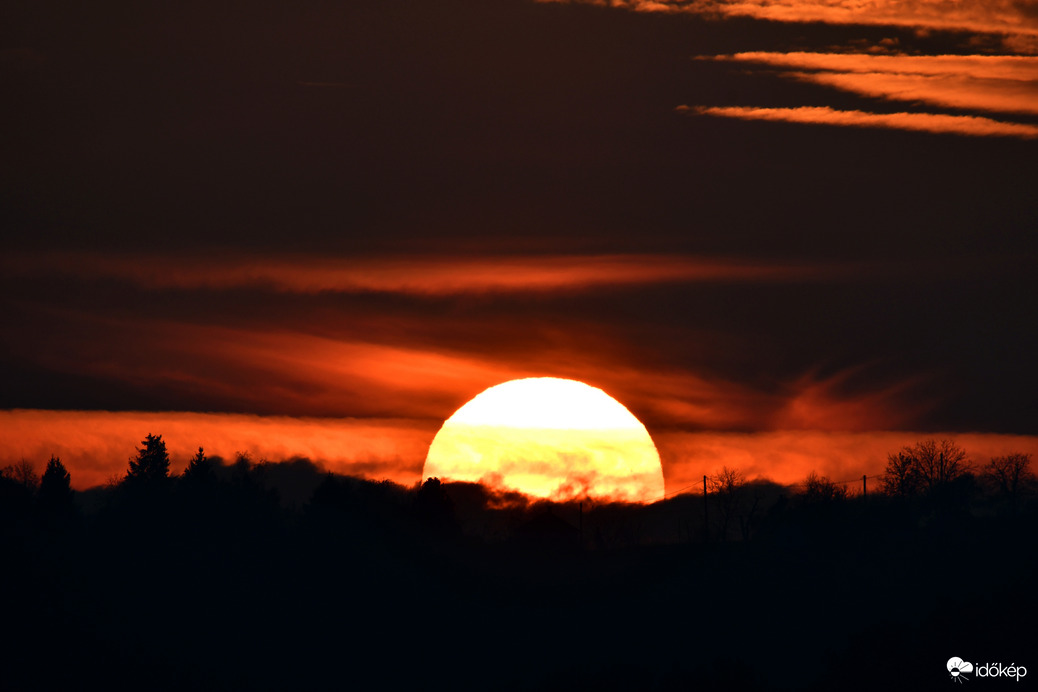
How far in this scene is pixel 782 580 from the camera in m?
118

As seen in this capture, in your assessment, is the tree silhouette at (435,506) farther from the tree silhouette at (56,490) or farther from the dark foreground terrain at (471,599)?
the tree silhouette at (56,490)

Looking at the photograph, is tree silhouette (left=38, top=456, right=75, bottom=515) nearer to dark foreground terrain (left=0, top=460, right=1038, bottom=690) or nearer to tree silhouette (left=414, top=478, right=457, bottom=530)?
dark foreground terrain (left=0, top=460, right=1038, bottom=690)

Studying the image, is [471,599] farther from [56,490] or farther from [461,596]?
[56,490]

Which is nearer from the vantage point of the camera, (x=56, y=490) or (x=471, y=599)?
(x=471, y=599)

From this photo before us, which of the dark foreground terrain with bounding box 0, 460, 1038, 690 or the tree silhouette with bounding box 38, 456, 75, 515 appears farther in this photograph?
the tree silhouette with bounding box 38, 456, 75, 515

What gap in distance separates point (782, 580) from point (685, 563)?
12.3 m

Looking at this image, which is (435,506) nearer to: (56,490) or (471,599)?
(471,599)

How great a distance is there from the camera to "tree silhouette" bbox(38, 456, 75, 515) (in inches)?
5364

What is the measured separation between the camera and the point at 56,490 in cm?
13962

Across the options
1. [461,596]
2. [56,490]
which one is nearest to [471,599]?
[461,596]

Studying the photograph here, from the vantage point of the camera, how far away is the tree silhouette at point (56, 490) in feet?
447

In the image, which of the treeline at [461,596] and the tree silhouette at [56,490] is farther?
the tree silhouette at [56,490]

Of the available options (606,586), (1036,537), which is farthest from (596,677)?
(1036,537)

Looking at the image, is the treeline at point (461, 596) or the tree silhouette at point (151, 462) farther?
the tree silhouette at point (151, 462)
